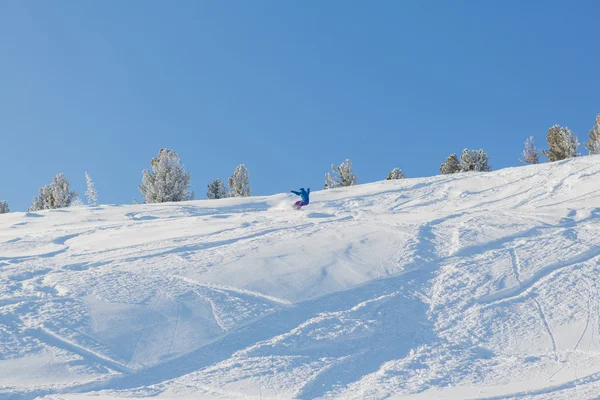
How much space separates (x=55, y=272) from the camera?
764 cm

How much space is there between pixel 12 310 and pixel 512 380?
544 cm

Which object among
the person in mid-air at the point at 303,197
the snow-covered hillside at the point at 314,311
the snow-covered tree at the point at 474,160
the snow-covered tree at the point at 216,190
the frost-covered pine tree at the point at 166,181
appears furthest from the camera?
the snow-covered tree at the point at 474,160

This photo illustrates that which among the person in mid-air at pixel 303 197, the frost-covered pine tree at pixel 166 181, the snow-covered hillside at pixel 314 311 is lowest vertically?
the snow-covered hillside at pixel 314 311

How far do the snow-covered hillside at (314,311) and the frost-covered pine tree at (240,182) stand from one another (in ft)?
77.0

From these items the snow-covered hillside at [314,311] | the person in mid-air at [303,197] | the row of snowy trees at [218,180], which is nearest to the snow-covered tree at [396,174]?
the row of snowy trees at [218,180]

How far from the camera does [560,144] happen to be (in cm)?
3356

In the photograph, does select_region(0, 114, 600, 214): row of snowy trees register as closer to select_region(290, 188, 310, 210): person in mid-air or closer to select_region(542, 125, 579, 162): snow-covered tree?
select_region(542, 125, 579, 162): snow-covered tree

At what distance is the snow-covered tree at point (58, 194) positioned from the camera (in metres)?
30.3

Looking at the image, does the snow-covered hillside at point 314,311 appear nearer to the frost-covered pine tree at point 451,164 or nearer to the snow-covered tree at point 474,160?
the snow-covered tree at point 474,160

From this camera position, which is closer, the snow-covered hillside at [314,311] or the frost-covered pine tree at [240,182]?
the snow-covered hillside at [314,311]

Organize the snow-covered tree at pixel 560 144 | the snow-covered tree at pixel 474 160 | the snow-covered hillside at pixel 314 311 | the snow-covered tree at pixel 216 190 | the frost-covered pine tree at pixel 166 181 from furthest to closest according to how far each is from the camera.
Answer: the snow-covered tree at pixel 474 160, the snow-covered tree at pixel 216 190, the snow-covered tree at pixel 560 144, the frost-covered pine tree at pixel 166 181, the snow-covered hillside at pixel 314 311

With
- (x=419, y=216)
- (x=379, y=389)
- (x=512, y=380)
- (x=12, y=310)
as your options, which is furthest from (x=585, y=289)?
(x=12, y=310)

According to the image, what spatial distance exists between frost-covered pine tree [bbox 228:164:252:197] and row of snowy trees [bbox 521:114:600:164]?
19.1 metres

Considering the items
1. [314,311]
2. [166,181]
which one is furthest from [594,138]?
[314,311]
